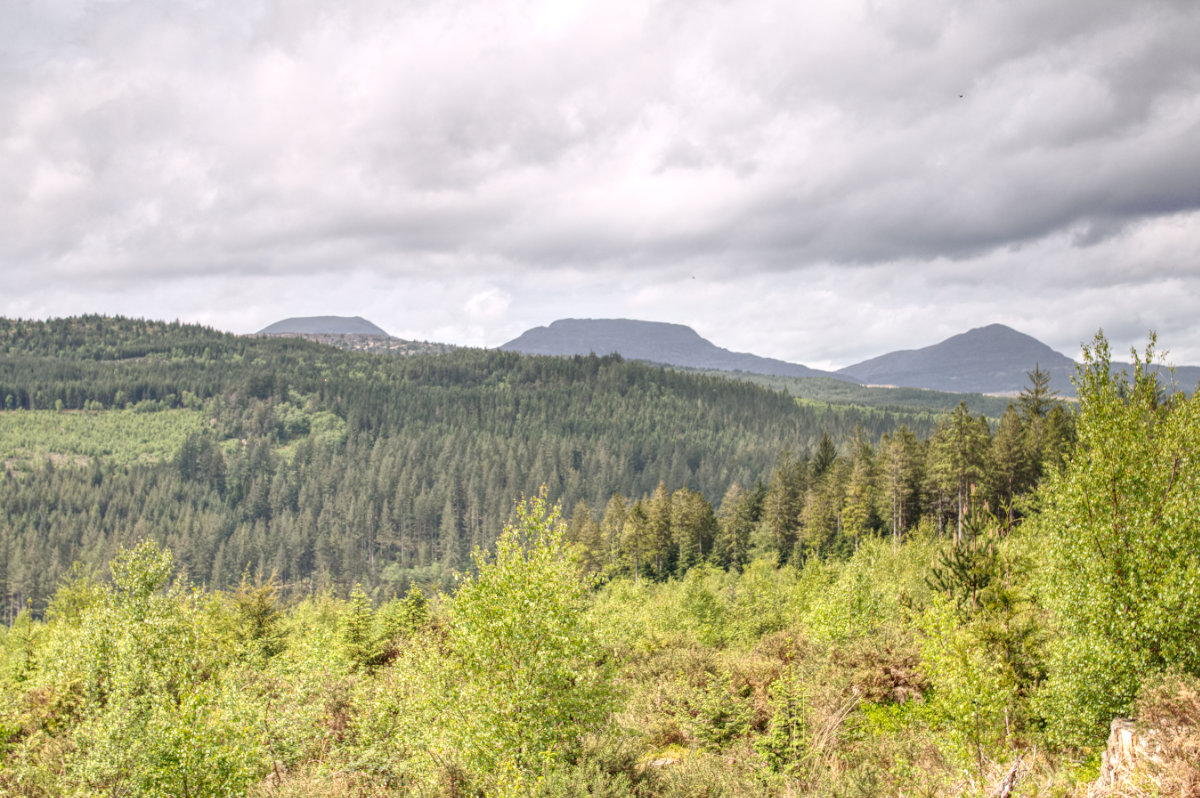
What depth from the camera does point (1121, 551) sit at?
60.8ft

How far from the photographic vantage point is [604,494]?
179m

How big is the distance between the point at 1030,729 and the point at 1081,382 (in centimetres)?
1109

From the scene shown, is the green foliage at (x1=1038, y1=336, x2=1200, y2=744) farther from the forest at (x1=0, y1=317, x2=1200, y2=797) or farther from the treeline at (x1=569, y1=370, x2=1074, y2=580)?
the treeline at (x1=569, y1=370, x2=1074, y2=580)

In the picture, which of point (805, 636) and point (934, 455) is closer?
point (805, 636)

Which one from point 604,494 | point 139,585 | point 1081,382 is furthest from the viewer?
point 604,494

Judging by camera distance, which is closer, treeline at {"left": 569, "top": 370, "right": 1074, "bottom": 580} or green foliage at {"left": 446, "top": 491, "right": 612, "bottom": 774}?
green foliage at {"left": 446, "top": 491, "right": 612, "bottom": 774}

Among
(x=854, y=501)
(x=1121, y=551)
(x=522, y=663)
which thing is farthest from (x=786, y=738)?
(x=854, y=501)

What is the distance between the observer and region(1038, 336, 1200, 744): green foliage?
17328 millimetres

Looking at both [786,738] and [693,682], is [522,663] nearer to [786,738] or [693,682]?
[786,738]

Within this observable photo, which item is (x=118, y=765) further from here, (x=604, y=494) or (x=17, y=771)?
(x=604, y=494)

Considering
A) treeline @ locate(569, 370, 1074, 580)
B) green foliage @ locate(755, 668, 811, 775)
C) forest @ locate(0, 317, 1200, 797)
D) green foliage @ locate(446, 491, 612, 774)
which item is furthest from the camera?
treeline @ locate(569, 370, 1074, 580)

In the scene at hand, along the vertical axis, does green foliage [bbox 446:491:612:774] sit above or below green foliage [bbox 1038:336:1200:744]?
below

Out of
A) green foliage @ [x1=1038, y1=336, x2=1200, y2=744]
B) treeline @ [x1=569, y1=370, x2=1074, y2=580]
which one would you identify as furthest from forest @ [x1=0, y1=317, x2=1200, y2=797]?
treeline @ [x1=569, y1=370, x2=1074, y2=580]

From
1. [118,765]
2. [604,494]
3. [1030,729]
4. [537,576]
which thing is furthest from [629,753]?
[604,494]
